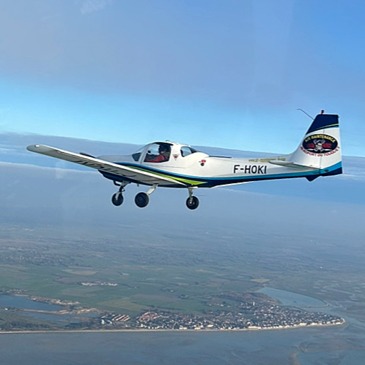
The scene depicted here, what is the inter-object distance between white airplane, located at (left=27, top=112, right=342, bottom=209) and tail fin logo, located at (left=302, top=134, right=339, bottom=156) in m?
0.02

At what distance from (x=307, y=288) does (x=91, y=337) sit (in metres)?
46.7

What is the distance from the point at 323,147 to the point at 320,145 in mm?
86

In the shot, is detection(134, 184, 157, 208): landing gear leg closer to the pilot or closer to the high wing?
the high wing

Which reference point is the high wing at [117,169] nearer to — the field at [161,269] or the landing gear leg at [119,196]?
the landing gear leg at [119,196]

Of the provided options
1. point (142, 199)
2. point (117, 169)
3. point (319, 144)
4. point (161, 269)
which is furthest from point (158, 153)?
point (161, 269)

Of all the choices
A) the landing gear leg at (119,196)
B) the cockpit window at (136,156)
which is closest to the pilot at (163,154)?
the cockpit window at (136,156)

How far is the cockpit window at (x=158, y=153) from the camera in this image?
17.1 metres

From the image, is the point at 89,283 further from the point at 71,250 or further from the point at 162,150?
the point at 162,150

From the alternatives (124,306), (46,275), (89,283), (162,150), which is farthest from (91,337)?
(162,150)

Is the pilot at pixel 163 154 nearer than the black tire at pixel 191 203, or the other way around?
the pilot at pixel 163 154

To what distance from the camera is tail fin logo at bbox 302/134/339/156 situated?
15.1 meters

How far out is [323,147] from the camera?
1520 centimetres

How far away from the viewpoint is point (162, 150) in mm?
17203

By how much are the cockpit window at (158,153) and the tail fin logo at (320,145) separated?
3.65 meters
